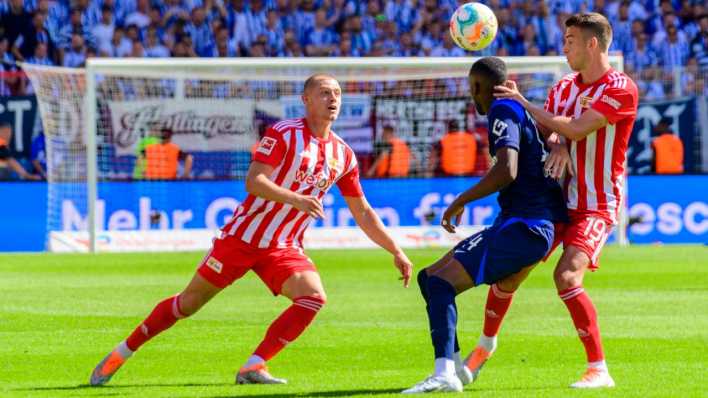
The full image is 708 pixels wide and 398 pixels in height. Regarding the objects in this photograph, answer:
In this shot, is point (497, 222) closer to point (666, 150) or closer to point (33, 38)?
point (666, 150)

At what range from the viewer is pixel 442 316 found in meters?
7.96

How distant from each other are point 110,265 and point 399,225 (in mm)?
6141

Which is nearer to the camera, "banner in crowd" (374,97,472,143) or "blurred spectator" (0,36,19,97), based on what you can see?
"blurred spectator" (0,36,19,97)

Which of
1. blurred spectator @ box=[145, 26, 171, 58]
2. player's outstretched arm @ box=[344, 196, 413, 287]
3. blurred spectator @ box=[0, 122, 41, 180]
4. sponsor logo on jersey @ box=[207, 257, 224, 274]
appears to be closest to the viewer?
sponsor logo on jersey @ box=[207, 257, 224, 274]

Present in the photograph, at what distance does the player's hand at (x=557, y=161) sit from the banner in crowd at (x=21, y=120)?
1699cm

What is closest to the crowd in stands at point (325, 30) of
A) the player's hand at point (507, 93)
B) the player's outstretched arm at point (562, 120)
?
the player's outstretched arm at point (562, 120)

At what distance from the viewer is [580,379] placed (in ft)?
27.9

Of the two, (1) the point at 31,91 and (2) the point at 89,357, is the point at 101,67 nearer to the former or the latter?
(1) the point at 31,91

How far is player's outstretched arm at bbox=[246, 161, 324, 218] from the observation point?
812 centimetres

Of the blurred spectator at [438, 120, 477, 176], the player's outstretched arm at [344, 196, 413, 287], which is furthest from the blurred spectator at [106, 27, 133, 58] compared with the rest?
the player's outstretched arm at [344, 196, 413, 287]

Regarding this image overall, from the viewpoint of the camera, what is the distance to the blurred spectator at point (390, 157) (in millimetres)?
24734

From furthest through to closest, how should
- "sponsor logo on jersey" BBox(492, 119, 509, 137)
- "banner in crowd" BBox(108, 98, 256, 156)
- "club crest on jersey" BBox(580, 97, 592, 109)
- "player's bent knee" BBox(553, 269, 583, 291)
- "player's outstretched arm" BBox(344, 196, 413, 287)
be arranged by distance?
"banner in crowd" BBox(108, 98, 256, 156)
"player's outstretched arm" BBox(344, 196, 413, 287)
"club crest on jersey" BBox(580, 97, 592, 109)
"player's bent knee" BBox(553, 269, 583, 291)
"sponsor logo on jersey" BBox(492, 119, 509, 137)

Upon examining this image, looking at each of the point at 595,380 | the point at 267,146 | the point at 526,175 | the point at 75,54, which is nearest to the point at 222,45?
the point at 75,54

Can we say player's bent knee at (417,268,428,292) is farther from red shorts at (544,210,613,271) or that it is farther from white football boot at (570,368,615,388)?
white football boot at (570,368,615,388)
